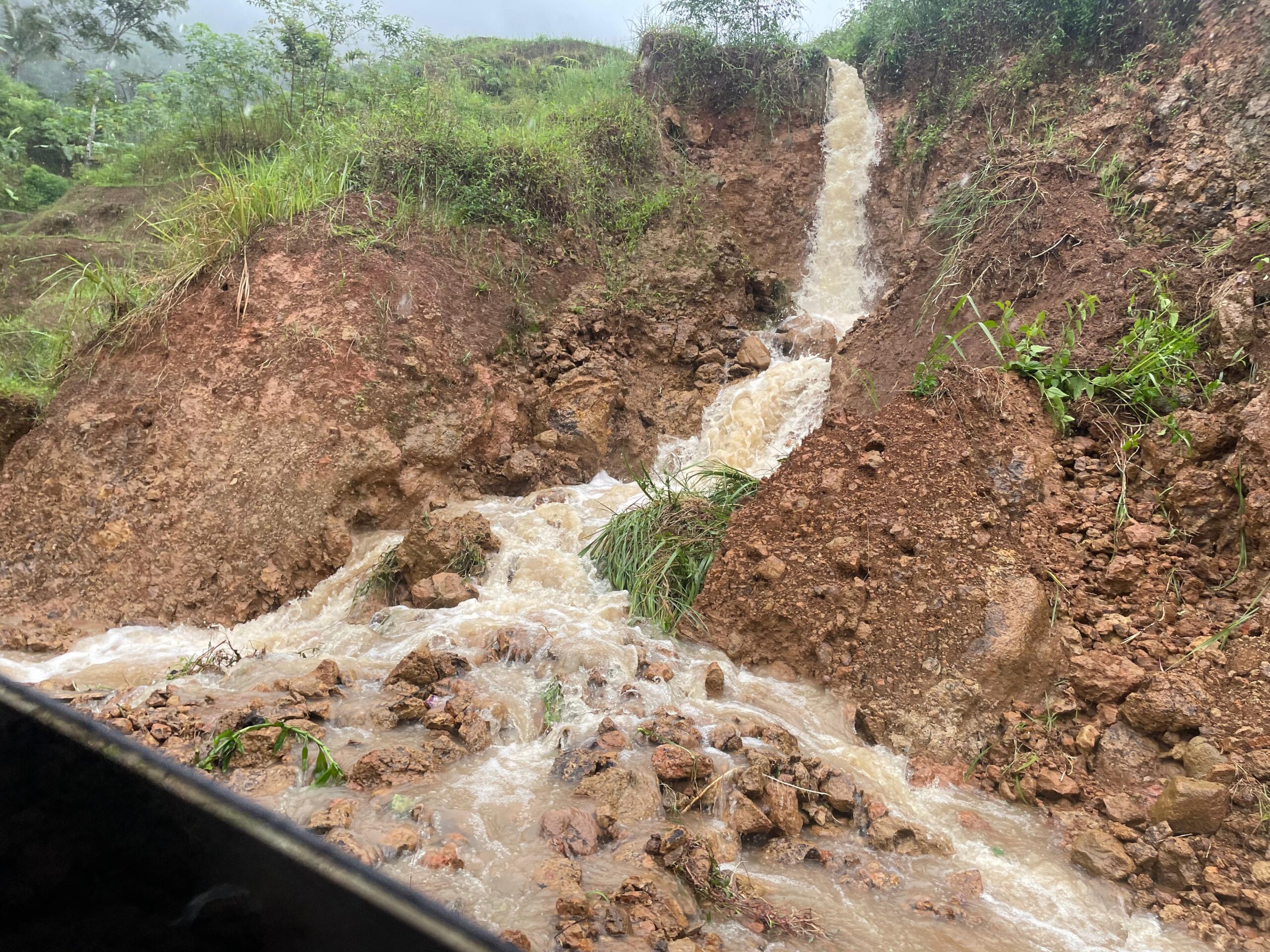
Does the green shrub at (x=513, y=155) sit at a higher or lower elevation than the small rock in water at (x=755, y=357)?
higher

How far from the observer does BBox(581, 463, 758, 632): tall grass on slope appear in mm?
4281

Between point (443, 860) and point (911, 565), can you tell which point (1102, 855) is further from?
point (443, 860)

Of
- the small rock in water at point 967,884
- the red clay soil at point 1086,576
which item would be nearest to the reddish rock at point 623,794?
the small rock in water at point 967,884

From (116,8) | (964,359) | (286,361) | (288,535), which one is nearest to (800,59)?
(964,359)

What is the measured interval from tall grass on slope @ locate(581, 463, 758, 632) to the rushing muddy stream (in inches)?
5.1

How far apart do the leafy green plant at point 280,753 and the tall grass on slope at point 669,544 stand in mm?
1914

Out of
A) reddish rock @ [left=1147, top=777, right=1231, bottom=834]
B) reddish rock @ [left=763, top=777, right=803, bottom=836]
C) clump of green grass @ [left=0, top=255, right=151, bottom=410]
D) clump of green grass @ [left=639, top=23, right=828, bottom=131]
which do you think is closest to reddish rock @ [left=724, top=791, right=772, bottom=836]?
reddish rock @ [left=763, top=777, right=803, bottom=836]

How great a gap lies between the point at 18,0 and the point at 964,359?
65.3ft

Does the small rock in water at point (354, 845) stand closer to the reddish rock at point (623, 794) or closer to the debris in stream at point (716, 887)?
the reddish rock at point (623, 794)

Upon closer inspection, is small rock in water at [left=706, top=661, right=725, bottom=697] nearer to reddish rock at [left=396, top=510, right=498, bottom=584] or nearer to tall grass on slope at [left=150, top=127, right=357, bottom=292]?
reddish rock at [left=396, top=510, right=498, bottom=584]

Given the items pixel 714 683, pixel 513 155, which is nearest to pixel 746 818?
pixel 714 683

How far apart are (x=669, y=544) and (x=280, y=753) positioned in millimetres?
2469

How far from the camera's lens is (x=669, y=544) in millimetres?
4602

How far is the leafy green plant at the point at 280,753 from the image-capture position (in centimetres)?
268
